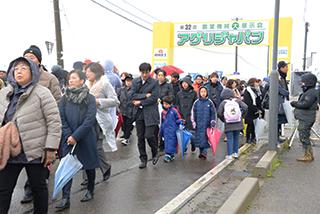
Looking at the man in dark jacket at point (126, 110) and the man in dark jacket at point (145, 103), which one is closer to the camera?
the man in dark jacket at point (145, 103)

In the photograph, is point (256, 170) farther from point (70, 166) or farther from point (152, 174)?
point (70, 166)

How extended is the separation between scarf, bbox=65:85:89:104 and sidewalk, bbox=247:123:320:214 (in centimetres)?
250

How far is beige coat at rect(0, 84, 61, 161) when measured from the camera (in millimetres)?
3826

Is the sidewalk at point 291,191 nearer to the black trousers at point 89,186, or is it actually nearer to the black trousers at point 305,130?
the black trousers at point 305,130

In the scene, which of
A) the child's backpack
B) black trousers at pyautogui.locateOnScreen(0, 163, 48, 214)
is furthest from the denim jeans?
black trousers at pyautogui.locateOnScreen(0, 163, 48, 214)

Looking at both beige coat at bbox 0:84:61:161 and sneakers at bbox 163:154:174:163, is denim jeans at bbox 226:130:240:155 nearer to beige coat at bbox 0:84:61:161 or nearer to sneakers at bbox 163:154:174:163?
sneakers at bbox 163:154:174:163

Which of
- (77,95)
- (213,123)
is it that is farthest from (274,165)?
(77,95)

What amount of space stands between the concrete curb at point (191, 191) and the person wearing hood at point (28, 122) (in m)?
1.57

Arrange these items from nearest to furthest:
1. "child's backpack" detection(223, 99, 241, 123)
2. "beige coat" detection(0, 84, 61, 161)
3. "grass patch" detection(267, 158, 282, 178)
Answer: "beige coat" detection(0, 84, 61, 161) → "grass patch" detection(267, 158, 282, 178) → "child's backpack" detection(223, 99, 241, 123)

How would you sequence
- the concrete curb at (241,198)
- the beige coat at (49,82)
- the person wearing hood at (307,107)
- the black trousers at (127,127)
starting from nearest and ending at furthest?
the concrete curb at (241,198) → the beige coat at (49,82) → the person wearing hood at (307,107) → the black trousers at (127,127)

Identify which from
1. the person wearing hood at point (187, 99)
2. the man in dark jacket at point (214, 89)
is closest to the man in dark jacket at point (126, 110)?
A: the person wearing hood at point (187, 99)

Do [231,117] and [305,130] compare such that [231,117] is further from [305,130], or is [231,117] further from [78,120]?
[78,120]

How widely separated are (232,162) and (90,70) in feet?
11.6

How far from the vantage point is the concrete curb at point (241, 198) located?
177 inches
